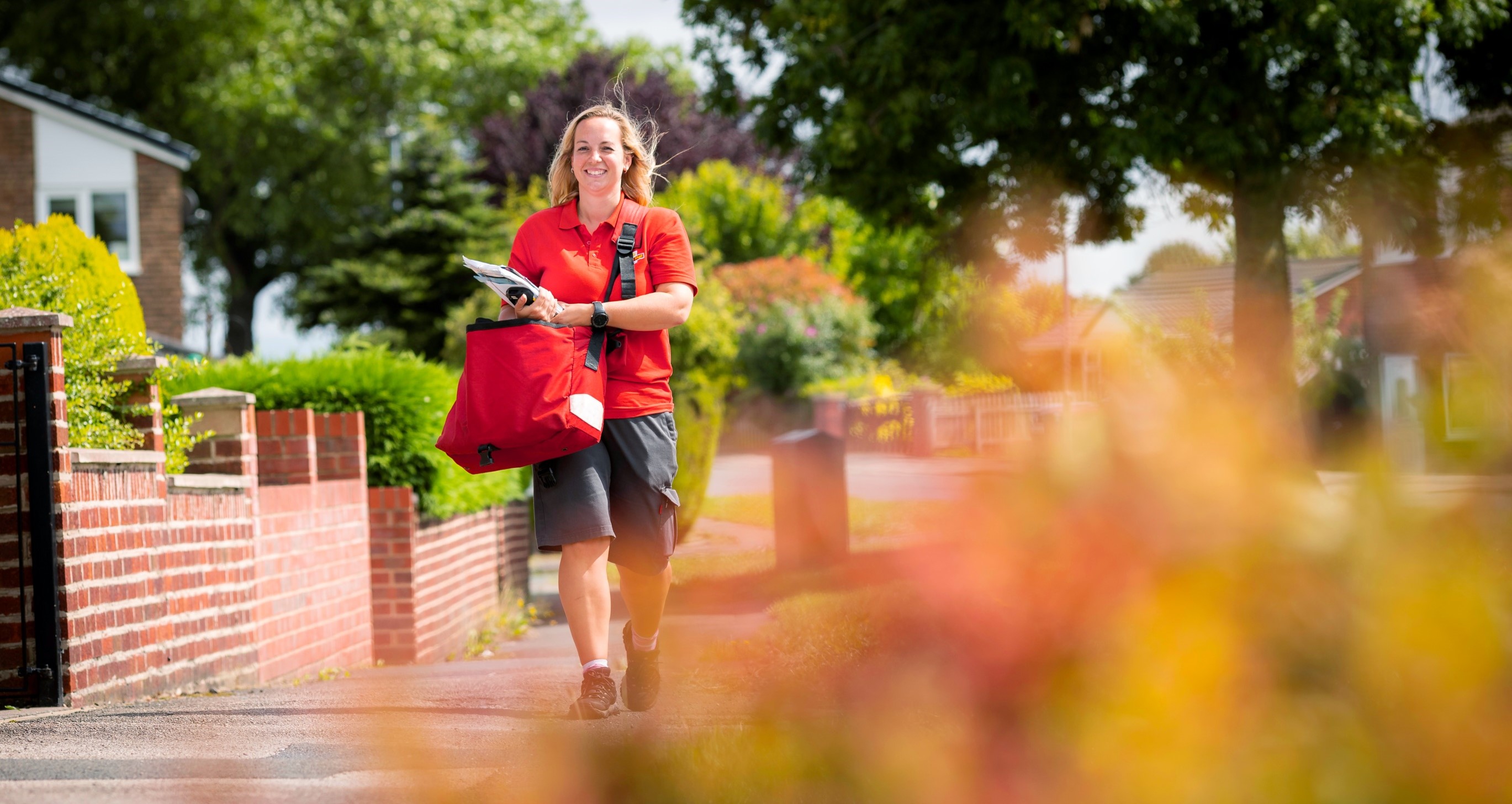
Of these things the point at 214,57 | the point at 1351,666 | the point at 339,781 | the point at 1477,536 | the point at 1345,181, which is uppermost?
the point at 214,57

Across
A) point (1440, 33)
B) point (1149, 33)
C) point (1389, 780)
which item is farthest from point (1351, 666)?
point (1440, 33)

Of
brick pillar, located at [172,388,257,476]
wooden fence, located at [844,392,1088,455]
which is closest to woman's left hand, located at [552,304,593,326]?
brick pillar, located at [172,388,257,476]

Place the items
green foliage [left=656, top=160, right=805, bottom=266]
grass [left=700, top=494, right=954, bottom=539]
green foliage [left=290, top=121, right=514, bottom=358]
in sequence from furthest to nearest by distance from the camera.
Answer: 1. green foliage [left=656, top=160, right=805, bottom=266]
2. green foliage [left=290, top=121, right=514, bottom=358]
3. grass [left=700, top=494, right=954, bottom=539]

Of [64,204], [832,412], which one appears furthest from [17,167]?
[832,412]

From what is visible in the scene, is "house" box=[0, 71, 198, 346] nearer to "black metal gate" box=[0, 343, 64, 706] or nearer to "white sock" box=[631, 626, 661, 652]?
"black metal gate" box=[0, 343, 64, 706]

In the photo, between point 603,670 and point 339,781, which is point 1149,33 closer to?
point 603,670

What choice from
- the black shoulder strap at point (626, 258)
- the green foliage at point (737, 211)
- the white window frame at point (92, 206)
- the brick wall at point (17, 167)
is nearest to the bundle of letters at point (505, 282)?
the black shoulder strap at point (626, 258)

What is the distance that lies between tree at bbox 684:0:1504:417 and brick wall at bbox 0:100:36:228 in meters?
16.0

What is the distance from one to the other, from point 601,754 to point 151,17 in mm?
38398

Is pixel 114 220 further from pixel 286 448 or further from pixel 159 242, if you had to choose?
pixel 286 448

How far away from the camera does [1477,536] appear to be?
2029 mm

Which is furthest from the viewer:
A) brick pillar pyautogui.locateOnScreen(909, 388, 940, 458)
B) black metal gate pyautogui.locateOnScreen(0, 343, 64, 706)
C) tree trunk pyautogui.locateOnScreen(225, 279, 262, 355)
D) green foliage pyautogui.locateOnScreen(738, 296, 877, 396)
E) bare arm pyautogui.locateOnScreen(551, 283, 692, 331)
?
tree trunk pyautogui.locateOnScreen(225, 279, 262, 355)

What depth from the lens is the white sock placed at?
13.7ft

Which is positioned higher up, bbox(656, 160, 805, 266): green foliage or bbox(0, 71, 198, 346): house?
bbox(656, 160, 805, 266): green foliage
